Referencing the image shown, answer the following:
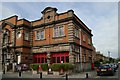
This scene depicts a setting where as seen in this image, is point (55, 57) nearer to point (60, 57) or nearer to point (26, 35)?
point (60, 57)

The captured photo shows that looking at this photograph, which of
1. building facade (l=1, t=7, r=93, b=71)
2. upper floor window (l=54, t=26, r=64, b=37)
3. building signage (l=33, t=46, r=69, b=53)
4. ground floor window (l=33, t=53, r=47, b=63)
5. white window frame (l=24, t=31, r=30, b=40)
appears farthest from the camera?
white window frame (l=24, t=31, r=30, b=40)

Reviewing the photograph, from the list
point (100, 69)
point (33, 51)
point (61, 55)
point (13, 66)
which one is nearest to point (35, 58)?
point (33, 51)

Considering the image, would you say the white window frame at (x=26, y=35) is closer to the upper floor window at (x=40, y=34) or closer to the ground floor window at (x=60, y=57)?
the upper floor window at (x=40, y=34)

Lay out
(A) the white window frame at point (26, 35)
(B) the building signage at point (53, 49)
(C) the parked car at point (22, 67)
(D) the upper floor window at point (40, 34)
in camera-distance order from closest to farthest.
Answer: (B) the building signage at point (53, 49) → (C) the parked car at point (22, 67) → (D) the upper floor window at point (40, 34) → (A) the white window frame at point (26, 35)

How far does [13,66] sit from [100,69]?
48.0 ft

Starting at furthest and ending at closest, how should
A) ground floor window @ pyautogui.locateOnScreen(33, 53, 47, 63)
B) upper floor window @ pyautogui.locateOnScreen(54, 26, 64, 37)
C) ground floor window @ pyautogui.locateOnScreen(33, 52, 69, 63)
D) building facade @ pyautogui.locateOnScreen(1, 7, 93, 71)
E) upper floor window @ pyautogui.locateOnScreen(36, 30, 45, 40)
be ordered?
1. upper floor window @ pyautogui.locateOnScreen(36, 30, 45, 40)
2. ground floor window @ pyautogui.locateOnScreen(33, 53, 47, 63)
3. upper floor window @ pyautogui.locateOnScreen(54, 26, 64, 37)
4. building facade @ pyautogui.locateOnScreen(1, 7, 93, 71)
5. ground floor window @ pyautogui.locateOnScreen(33, 52, 69, 63)

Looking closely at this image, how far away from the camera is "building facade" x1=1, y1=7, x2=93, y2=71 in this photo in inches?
968

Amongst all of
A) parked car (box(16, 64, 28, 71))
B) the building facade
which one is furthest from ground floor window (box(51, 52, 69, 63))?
parked car (box(16, 64, 28, 71))

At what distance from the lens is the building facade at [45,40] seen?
24.6 meters

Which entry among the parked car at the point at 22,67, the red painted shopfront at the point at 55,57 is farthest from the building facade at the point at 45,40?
the parked car at the point at 22,67

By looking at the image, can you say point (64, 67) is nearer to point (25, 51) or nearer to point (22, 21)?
point (25, 51)

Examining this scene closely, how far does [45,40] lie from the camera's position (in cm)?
2738

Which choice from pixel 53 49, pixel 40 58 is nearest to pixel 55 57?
pixel 53 49

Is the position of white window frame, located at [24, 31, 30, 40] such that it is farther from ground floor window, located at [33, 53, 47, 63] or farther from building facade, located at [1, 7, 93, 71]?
ground floor window, located at [33, 53, 47, 63]
